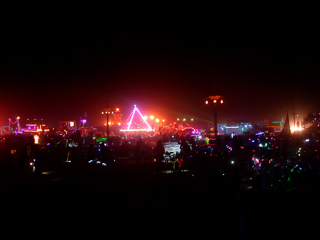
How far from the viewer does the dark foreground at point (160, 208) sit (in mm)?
4541

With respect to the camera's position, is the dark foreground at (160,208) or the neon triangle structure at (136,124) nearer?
the dark foreground at (160,208)

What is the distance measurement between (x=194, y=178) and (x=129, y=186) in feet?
8.63

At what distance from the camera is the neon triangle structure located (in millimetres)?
39938

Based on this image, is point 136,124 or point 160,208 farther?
point 136,124

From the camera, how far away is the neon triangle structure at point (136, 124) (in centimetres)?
3994

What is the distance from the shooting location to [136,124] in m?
42.4

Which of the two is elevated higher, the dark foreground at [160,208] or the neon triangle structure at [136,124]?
the neon triangle structure at [136,124]

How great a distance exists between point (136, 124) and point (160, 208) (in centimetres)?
3547

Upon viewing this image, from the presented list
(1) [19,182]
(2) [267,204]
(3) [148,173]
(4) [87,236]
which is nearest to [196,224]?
(2) [267,204]

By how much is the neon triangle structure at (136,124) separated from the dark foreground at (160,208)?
28.5 m

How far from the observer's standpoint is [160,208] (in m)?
7.21

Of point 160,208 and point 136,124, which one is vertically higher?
point 136,124

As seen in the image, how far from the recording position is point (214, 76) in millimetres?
18016

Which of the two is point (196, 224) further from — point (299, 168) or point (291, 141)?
point (291, 141)
